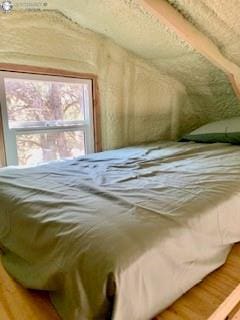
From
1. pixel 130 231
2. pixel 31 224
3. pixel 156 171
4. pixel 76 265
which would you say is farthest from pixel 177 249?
pixel 156 171

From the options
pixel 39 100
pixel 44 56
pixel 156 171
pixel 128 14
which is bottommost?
pixel 156 171

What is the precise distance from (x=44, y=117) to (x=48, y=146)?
273mm

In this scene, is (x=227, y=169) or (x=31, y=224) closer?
(x=31, y=224)

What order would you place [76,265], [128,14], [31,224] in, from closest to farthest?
[76,265]
[31,224]
[128,14]

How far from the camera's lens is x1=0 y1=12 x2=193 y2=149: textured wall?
201cm

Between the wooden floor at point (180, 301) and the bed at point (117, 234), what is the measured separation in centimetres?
4

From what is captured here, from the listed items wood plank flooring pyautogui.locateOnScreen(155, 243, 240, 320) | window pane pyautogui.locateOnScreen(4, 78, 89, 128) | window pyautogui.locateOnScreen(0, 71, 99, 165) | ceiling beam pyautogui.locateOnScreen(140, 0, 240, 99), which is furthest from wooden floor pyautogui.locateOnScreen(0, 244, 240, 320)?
ceiling beam pyautogui.locateOnScreen(140, 0, 240, 99)

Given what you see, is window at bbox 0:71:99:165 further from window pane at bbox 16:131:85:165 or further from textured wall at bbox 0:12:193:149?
textured wall at bbox 0:12:193:149

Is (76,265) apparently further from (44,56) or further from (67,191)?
(44,56)

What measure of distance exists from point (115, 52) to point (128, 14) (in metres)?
0.59

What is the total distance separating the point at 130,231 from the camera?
0.77 metres

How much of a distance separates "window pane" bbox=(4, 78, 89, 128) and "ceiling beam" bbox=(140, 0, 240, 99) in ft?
3.34

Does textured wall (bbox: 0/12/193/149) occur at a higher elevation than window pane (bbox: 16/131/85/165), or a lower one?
higher

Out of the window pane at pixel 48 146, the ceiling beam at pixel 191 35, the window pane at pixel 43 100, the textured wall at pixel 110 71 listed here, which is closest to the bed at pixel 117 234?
the window pane at pixel 48 146
